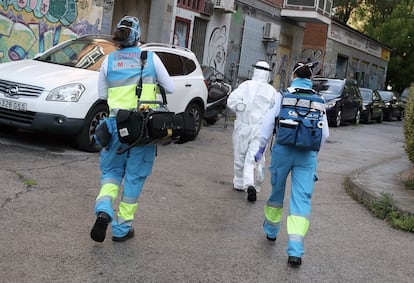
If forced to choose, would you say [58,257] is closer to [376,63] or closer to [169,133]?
[169,133]

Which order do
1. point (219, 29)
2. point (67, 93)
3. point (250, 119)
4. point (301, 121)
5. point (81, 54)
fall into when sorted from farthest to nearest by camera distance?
point (219, 29) → point (81, 54) → point (67, 93) → point (250, 119) → point (301, 121)

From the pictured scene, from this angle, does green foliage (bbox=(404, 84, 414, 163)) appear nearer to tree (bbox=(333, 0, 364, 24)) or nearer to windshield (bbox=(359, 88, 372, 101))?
windshield (bbox=(359, 88, 372, 101))

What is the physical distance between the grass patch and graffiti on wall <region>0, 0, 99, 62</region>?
958 cm

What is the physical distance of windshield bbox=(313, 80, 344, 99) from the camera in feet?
68.0

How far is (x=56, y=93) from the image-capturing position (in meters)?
8.32

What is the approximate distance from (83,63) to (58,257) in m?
5.44

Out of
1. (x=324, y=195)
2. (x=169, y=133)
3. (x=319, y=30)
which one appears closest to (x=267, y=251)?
(x=169, y=133)

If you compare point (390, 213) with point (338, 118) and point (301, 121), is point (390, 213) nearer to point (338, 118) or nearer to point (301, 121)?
point (301, 121)

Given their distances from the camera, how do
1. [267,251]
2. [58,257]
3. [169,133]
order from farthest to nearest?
[267,251] < [169,133] < [58,257]

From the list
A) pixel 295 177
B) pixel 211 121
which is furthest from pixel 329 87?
pixel 295 177

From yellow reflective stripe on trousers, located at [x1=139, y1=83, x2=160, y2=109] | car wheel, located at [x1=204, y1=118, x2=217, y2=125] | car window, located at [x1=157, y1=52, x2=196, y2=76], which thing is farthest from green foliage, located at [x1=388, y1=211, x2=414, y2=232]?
car wheel, located at [x1=204, y1=118, x2=217, y2=125]

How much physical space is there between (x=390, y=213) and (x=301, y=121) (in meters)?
2.68

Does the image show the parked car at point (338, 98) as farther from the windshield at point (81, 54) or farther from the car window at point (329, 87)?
the windshield at point (81, 54)

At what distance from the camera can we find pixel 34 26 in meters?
14.4
